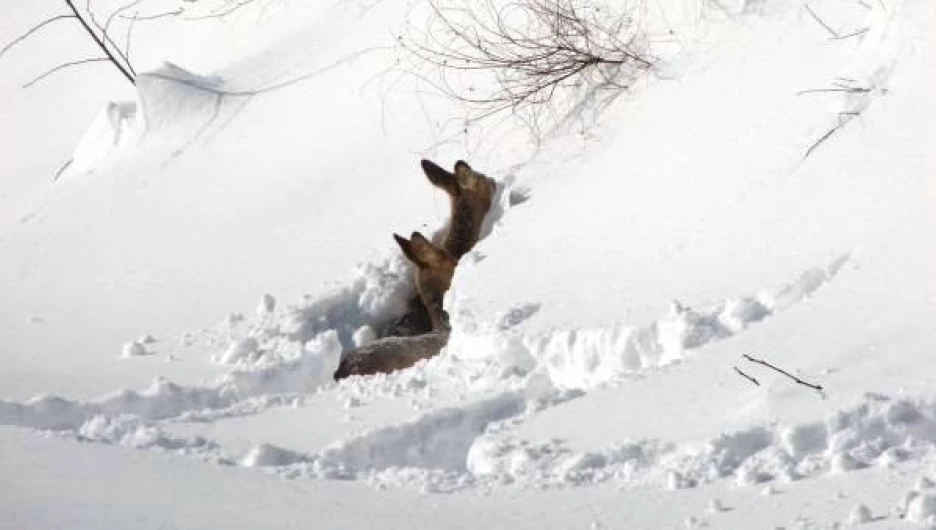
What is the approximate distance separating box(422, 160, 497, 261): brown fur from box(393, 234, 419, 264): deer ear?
28 centimetres

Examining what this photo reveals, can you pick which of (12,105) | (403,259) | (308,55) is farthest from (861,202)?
(12,105)

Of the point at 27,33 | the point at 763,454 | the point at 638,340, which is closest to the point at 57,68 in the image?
the point at 27,33

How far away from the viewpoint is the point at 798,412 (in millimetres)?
5164

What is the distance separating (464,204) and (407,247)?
460 mm

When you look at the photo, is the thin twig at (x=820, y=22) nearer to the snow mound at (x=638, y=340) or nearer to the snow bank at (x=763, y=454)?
the snow mound at (x=638, y=340)

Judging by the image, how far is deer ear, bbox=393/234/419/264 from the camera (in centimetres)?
755

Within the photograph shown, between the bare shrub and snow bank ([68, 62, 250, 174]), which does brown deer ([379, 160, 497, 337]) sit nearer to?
the bare shrub

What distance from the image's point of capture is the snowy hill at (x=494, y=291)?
191 inches

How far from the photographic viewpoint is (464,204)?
7.95 m

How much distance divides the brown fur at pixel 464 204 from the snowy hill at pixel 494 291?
73 mm

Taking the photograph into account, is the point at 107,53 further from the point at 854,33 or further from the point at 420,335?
the point at 854,33

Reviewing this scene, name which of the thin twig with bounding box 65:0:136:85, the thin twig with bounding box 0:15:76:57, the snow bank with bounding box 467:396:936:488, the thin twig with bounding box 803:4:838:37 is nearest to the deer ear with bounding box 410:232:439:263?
the thin twig with bounding box 803:4:838:37

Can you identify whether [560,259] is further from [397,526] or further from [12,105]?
[12,105]

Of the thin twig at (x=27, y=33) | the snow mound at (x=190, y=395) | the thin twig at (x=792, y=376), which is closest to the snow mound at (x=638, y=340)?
the thin twig at (x=792, y=376)
